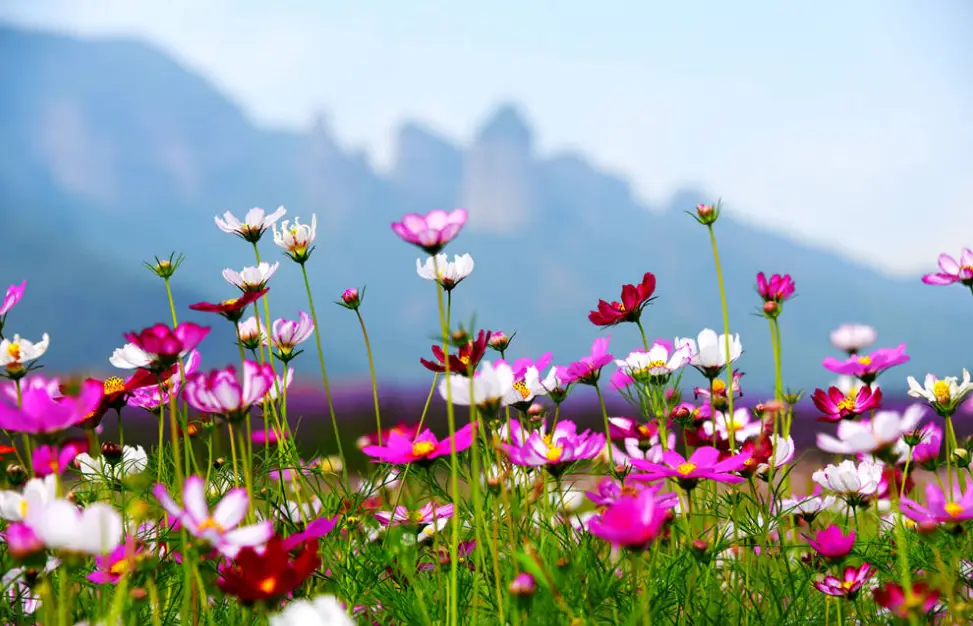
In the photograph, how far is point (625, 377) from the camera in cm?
136

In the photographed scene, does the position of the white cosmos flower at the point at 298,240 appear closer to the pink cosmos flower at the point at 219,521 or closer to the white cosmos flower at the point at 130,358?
the white cosmos flower at the point at 130,358

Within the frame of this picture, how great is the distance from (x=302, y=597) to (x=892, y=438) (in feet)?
2.44

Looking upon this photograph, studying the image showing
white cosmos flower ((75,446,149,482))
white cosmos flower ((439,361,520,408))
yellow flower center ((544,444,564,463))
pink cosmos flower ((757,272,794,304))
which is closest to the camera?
white cosmos flower ((439,361,520,408))

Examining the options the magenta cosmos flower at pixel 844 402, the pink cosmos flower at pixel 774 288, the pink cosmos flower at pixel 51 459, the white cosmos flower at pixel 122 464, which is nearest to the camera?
the pink cosmos flower at pixel 51 459

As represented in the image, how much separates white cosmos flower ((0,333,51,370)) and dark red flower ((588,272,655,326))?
2.50 ft

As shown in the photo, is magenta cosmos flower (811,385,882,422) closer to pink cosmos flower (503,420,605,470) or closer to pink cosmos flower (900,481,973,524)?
pink cosmos flower (900,481,973,524)

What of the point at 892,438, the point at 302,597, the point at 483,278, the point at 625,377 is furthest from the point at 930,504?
the point at 483,278

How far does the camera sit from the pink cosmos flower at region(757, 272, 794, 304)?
3.88 feet

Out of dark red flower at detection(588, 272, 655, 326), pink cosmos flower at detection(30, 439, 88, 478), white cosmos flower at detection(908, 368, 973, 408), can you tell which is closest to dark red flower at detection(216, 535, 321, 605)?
pink cosmos flower at detection(30, 439, 88, 478)

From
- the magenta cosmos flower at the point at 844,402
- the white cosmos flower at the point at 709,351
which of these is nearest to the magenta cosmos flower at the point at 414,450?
the white cosmos flower at the point at 709,351

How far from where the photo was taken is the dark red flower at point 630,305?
4.19ft

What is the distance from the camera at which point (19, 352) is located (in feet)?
3.47

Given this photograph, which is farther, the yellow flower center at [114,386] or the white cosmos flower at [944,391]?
the white cosmos flower at [944,391]

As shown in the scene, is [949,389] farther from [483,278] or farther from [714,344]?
[483,278]
